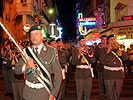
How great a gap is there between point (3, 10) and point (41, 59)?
26.4 m

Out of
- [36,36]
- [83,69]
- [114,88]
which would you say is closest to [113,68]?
[114,88]

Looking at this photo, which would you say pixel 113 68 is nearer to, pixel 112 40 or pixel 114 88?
pixel 114 88

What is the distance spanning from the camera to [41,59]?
3785 mm

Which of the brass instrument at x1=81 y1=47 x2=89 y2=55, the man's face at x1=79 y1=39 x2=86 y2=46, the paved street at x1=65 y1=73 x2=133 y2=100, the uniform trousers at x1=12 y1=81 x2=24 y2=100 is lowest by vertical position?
the paved street at x1=65 y1=73 x2=133 y2=100

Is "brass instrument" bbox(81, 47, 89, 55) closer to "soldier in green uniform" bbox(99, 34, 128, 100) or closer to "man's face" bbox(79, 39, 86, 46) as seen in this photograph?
"man's face" bbox(79, 39, 86, 46)

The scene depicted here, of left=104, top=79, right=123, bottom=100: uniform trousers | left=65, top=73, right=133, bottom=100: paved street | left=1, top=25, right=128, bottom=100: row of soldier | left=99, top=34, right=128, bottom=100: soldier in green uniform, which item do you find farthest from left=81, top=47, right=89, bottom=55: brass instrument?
left=65, top=73, right=133, bottom=100: paved street

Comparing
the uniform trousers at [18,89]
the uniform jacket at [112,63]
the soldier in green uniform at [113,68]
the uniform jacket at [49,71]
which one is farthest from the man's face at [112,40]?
the uniform jacket at [49,71]

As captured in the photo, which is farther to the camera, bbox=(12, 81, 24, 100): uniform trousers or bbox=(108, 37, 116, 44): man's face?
bbox=(12, 81, 24, 100): uniform trousers

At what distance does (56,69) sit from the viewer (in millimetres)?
3811

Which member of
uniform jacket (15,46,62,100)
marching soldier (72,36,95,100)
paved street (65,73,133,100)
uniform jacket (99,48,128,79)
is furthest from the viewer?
paved street (65,73,133,100)

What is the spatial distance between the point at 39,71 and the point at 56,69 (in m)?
0.28

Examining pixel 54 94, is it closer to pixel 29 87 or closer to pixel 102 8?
Answer: pixel 29 87

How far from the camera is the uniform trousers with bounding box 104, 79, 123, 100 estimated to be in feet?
22.7

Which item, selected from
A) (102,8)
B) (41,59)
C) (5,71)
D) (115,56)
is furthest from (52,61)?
(102,8)
